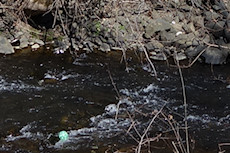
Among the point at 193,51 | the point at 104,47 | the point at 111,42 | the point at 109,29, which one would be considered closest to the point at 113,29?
the point at 109,29

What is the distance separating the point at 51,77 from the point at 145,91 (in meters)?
1.43

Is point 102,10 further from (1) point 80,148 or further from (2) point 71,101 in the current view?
(1) point 80,148

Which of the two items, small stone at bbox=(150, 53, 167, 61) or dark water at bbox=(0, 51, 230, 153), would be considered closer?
dark water at bbox=(0, 51, 230, 153)

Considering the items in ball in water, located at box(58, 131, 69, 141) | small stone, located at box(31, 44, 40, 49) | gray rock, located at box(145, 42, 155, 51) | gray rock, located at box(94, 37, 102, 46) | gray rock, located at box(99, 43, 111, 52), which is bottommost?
gray rock, located at box(145, 42, 155, 51)

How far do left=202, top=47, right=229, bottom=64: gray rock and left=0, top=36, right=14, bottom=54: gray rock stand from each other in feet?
11.1

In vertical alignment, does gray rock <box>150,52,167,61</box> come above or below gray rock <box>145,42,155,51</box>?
below

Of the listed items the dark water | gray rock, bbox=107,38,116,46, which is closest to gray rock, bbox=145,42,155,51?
the dark water

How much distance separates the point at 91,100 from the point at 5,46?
218 centimetres

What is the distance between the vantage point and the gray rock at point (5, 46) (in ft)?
22.2

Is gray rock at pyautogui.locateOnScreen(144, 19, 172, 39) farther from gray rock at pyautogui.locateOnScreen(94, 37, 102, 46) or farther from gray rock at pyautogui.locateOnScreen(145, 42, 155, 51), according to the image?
gray rock at pyautogui.locateOnScreen(94, 37, 102, 46)

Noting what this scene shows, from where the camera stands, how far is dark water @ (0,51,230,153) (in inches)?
183

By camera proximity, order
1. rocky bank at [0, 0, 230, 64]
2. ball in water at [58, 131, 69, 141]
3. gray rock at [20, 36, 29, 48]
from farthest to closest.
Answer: rocky bank at [0, 0, 230, 64] → gray rock at [20, 36, 29, 48] → ball in water at [58, 131, 69, 141]

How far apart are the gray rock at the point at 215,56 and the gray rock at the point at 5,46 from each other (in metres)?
3.39

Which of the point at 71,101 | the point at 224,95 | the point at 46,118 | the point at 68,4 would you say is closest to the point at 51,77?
the point at 71,101
